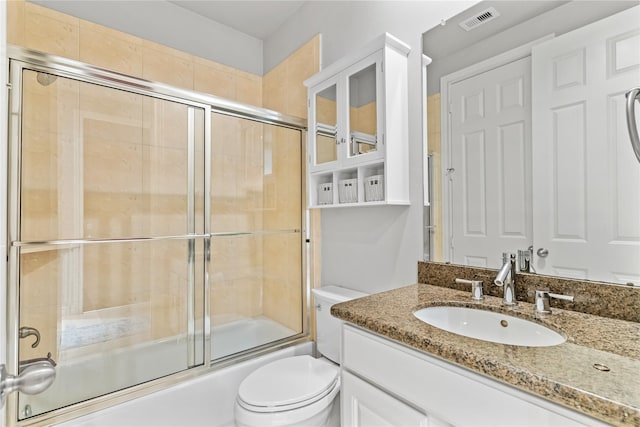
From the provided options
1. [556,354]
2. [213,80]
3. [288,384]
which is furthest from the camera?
[213,80]

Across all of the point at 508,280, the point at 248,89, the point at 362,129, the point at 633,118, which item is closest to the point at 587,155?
the point at 633,118

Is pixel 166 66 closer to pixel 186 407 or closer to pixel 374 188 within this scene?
pixel 374 188

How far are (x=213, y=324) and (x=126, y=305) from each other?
535 mm

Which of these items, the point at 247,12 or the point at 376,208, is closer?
the point at 376,208

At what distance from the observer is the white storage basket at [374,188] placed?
145cm

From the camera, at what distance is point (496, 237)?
118cm

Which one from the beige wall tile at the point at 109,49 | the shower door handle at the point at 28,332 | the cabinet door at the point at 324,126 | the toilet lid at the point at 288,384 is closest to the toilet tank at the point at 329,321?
the toilet lid at the point at 288,384

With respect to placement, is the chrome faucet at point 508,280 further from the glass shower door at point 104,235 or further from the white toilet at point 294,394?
the glass shower door at point 104,235

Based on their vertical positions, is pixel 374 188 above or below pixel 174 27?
below

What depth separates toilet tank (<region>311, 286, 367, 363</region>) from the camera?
1.69 meters

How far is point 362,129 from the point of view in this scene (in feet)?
5.09

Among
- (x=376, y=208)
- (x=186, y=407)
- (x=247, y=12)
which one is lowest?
(x=186, y=407)

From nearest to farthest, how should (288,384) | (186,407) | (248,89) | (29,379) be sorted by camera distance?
(29,379) → (288,384) → (186,407) → (248,89)

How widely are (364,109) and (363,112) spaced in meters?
0.01
